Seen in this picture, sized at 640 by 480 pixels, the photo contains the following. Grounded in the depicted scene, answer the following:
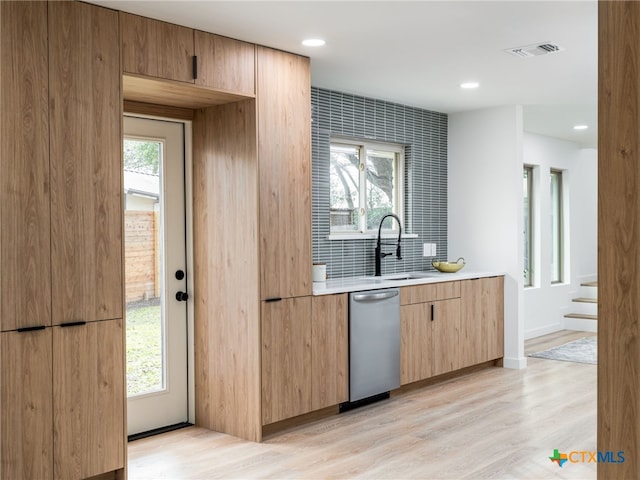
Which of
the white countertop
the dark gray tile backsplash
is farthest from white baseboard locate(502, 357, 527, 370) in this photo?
the dark gray tile backsplash

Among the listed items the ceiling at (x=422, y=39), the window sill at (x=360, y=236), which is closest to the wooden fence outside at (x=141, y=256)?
the ceiling at (x=422, y=39)

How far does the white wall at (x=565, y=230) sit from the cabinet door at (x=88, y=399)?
5708mm

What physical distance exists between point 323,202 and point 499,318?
211 cm

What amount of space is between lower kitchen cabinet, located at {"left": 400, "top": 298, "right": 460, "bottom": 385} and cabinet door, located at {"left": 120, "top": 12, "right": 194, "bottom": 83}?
8.28 ft

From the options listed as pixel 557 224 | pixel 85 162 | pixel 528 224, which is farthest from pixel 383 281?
pixel 557 224

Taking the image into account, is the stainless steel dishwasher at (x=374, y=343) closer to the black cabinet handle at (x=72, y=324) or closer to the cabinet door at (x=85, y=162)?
the cabinet door at (x=85, y=162)

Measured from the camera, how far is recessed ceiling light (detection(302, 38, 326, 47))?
3.92 meters

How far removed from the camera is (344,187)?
18.4ft

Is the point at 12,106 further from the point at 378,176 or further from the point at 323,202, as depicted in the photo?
the point at 378,176

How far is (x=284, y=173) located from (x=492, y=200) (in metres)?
2.76

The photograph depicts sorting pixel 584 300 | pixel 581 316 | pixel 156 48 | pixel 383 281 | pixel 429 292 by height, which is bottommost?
pixel 581 316

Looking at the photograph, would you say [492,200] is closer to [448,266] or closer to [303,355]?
[448,266]

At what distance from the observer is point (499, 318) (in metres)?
6.14

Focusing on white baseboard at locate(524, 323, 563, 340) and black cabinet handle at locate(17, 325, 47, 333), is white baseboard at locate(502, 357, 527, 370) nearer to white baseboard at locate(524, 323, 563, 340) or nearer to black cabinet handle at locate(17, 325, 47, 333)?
white baseboard at locate(524, 323, 563, 340)
